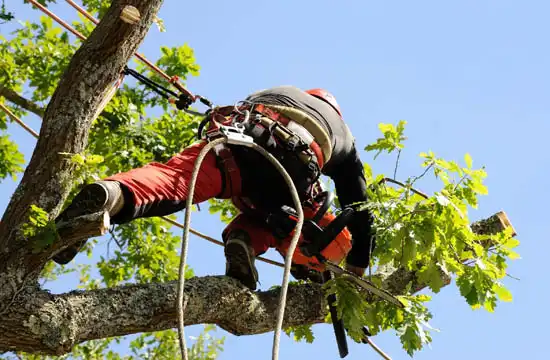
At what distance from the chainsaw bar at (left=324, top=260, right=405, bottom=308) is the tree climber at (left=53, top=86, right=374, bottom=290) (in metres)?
0.13

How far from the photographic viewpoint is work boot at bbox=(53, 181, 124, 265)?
3535 mm

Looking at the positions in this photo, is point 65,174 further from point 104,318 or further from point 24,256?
point 104,318

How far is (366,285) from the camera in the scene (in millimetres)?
4547

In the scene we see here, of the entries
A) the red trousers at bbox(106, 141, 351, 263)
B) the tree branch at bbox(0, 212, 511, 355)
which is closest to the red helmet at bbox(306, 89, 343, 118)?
the red trousers at bbox(106, 141, 351, 263)

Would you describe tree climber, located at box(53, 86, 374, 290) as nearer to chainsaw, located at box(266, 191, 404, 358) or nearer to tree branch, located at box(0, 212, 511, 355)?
chainsaw, located at box(266, 191, 404, 358)

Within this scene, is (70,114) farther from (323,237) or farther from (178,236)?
(178,236)

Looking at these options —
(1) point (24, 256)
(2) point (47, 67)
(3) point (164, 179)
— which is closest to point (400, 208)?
(3) point (164, 179)

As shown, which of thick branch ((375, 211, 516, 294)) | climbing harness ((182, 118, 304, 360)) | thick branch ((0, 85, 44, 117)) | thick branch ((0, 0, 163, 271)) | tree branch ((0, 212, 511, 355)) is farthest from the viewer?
thick branch ((0, 85, 44, 117))

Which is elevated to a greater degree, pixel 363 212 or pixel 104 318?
pixel 363 212

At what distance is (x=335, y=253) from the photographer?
4668mm

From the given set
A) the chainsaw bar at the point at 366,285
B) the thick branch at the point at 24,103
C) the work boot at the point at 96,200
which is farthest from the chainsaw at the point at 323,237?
the thick branch at the point at 24,103

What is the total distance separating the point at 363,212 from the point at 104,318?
5.95 feet

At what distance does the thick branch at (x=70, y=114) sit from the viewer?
371cm

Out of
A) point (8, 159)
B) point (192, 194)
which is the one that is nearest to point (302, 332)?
point (192, 194)
